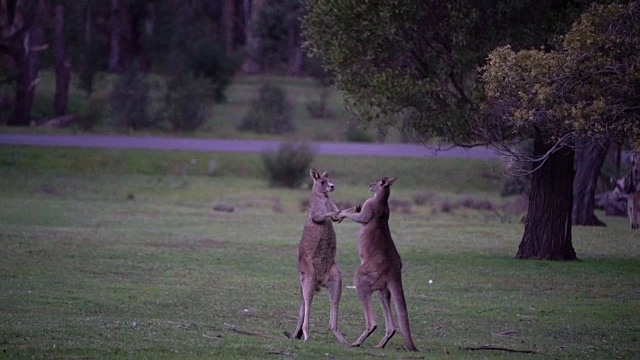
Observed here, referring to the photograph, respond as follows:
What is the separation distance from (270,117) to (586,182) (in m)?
31.0

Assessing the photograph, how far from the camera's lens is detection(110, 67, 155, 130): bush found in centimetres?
5522

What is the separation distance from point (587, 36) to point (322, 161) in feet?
99.2

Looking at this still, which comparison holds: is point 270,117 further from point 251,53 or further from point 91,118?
point 251,53

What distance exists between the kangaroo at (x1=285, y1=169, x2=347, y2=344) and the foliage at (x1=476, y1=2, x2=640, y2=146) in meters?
3.57

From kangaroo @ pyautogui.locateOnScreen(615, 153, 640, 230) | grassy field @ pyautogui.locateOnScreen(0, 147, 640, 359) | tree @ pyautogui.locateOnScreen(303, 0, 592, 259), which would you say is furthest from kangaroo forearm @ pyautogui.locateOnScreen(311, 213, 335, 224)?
kangaroo @ pyautogui.locateOnScreen(615, 153, 640, 230)

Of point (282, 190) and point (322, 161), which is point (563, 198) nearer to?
point (282, 190)

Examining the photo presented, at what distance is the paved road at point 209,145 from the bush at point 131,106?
5.64 m

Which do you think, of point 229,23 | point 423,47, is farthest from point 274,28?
point 423,47

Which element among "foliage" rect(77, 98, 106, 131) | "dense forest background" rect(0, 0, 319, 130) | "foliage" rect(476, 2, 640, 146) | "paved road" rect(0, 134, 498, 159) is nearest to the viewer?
"foliage" rect(476, 2, 640, 146)

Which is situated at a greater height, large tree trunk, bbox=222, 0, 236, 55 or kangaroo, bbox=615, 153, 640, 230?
large tree trunk, bbox=222, 0, 236, 55

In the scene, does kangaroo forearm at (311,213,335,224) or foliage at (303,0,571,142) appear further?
foliage at (303,0,571,142)

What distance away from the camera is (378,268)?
11.5 m

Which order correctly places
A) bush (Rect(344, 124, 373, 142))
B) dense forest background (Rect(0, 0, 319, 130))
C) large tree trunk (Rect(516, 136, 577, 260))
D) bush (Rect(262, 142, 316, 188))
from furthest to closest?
dense forest background (Rect(0, 0, 319, 130)) < bush (Rect(344, 124, 373, 142)) < bush (Rect(262, 142, 316, 188)) < large tree trunk (Rect(516, 136, 577, 260))

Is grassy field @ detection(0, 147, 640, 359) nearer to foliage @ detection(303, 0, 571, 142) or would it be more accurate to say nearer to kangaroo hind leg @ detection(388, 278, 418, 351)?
kangaroo hind leg @ detection(388, 278, 418, 351)
